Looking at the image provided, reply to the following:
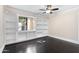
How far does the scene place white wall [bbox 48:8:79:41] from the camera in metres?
1.45

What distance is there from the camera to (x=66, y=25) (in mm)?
1618

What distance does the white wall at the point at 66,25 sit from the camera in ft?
4.74

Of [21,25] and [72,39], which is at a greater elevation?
[21,25]

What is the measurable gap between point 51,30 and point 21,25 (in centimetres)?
75

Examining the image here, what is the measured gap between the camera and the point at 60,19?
5.79 ft

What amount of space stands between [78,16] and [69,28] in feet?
0.90

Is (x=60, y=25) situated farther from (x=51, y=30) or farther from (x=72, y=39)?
(x=72, y=39)

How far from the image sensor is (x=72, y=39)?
4.87 ft
